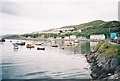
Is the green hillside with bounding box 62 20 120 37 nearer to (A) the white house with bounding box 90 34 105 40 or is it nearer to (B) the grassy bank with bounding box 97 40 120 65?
(A) the white house with bounding box 90 34 105 40

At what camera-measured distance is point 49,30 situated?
4445 millimetres

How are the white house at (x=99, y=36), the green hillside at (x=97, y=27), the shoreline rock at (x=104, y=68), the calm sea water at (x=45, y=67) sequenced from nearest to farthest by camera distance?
the shoreline rock at (x=104, y=68)
the calm sea water at (x=45, y=67)
the green hillside at (x=97, y=27)
the white house at (x=99, y=36)

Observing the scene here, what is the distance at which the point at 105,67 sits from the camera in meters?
4.15

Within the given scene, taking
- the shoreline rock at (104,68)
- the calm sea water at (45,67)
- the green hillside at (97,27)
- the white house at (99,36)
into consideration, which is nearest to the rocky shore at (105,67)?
the shoreline rock at (104,68)

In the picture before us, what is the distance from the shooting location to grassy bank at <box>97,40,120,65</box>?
4.27 m

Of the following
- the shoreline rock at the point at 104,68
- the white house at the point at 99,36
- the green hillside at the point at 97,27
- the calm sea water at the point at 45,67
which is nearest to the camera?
the shoreline rock at the point at 104,68

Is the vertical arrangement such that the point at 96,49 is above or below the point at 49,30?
below

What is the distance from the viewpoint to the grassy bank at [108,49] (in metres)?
4.27

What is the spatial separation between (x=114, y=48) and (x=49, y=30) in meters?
1.15

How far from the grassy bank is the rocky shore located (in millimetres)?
27

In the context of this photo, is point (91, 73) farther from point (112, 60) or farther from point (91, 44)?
point (91, 44)

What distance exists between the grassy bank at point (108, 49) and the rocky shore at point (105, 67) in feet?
0.09

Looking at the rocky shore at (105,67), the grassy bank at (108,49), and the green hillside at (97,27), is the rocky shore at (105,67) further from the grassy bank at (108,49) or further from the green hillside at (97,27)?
the green hillside at (97,27)

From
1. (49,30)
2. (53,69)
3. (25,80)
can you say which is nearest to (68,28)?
(49,30)
